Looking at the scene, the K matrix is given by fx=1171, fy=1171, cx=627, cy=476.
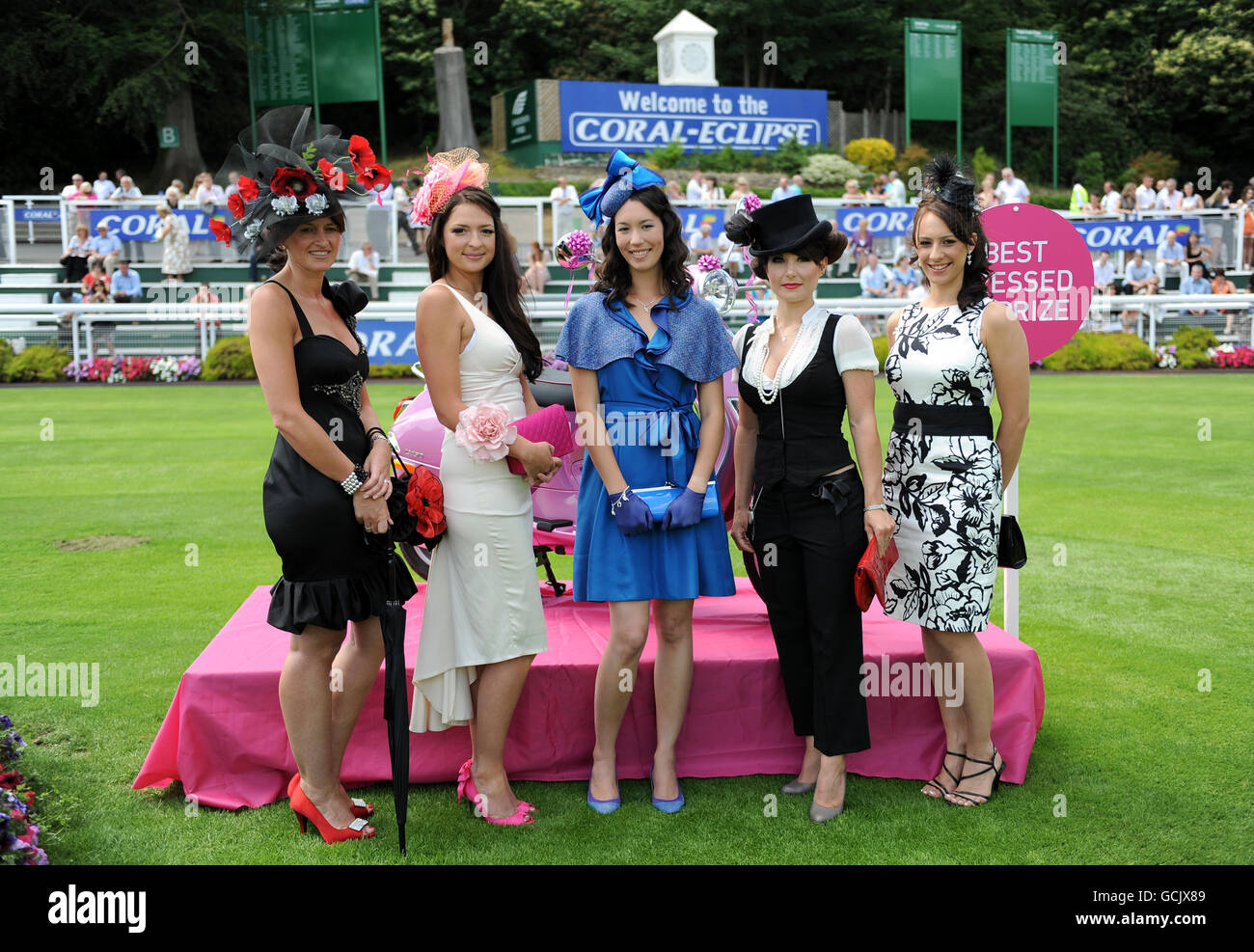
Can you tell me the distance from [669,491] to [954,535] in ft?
2.84

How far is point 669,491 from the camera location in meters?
3.48

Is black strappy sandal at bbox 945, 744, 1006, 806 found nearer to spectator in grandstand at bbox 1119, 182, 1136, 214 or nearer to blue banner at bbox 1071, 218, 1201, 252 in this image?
blue banner at bbox 1071, 218, 1201, 252

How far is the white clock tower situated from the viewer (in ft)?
97.7

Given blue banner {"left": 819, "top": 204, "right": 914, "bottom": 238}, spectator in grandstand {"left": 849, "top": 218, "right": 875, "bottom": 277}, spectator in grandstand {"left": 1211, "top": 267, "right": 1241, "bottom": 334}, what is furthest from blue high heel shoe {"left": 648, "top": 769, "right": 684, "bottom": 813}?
blue banner {"left": 819, "top": 204, "right": 914, "bottom": 238}

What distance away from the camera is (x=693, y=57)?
98.3ft

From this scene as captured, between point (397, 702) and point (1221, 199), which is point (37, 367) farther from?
point (1221, 199)

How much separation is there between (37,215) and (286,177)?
64.7 feet

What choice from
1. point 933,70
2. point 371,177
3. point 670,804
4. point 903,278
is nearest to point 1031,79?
point 933,70

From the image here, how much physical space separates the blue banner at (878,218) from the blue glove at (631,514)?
17.7 metres

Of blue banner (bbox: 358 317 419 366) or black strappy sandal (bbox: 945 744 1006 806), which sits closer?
black strappy sandal (bbox: 945 744 1006 806)

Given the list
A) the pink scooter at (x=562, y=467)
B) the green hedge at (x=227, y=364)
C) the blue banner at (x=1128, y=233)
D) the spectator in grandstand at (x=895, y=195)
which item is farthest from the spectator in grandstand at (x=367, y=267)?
the pink scooter at (x=562, y=467)

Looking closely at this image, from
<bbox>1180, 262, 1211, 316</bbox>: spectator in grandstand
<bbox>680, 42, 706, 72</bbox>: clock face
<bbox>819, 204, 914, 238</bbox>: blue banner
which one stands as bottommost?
<bbox>1180, 262, 1211, 316</bbox>: spectator in grandstand

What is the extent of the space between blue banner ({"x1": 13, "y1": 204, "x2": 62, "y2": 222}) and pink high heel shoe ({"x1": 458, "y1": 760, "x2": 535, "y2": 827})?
Answer: 64.3 feet

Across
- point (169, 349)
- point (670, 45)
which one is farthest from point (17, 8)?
point (169, 349)
